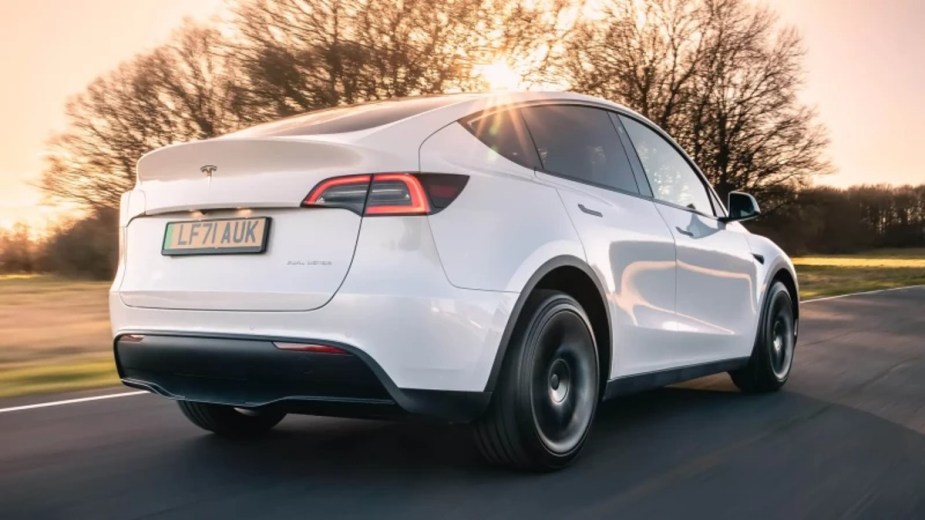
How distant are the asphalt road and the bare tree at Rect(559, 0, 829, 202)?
2578 centimetres

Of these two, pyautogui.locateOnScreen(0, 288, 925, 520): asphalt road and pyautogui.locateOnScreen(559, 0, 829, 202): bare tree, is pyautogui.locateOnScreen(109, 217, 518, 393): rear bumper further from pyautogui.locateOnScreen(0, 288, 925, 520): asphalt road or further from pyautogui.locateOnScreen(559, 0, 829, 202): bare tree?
pyautogui.locateOnScreen(559, 0, 829, 202): bare tree

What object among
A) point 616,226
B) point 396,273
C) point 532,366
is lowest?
point 532,366

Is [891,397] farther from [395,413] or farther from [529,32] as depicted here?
[529,32]

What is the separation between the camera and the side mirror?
611cm

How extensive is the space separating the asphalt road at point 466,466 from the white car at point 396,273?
0.96 feet

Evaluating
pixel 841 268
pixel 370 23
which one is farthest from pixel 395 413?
pixel 841 268

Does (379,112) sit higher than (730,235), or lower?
higher

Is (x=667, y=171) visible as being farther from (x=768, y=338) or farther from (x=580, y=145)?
(x=768, y=338)

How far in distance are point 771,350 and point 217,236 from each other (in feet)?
13.1

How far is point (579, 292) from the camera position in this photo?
14.7 feet

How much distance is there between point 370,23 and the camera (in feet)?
69.9

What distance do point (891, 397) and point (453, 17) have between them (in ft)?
54.7

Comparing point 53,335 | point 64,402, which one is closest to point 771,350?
point 64,402

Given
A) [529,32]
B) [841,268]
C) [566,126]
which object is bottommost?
[841,268]
